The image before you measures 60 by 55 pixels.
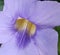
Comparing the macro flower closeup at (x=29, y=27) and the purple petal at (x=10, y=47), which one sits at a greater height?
the macro flower closeup at (x=29, y=27)

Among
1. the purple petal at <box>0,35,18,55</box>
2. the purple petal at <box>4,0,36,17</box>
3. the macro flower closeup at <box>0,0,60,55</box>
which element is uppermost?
the purple petal at <box>4,0,36,17</box>

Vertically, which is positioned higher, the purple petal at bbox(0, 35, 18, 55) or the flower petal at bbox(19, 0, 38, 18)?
the flower petal at bbox(19, 0, 38, 18)

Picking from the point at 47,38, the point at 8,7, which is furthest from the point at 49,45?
the point at 8,7

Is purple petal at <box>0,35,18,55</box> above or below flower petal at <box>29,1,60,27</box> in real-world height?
below

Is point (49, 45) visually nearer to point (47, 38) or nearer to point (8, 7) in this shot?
point (47, 38)

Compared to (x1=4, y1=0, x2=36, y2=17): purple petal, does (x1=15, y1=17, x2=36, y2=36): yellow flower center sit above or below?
below
